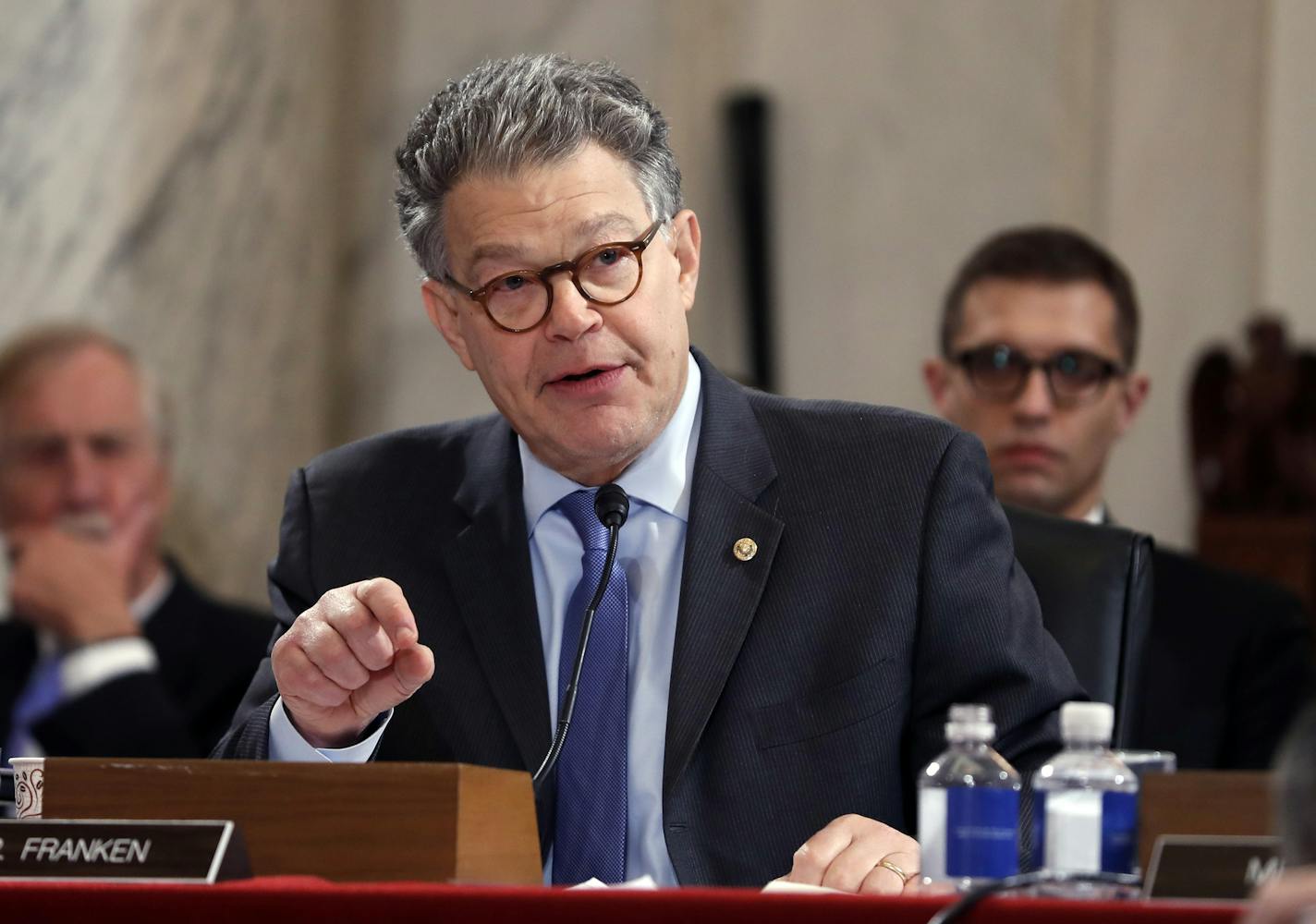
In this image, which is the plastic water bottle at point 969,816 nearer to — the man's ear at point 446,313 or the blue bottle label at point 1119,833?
the blue bottle label at point 1119,833

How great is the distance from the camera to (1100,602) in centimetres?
252

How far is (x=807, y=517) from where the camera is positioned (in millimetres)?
2352

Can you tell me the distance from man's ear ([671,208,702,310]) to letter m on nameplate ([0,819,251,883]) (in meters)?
1.11

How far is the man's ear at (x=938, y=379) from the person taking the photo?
12.3 feet

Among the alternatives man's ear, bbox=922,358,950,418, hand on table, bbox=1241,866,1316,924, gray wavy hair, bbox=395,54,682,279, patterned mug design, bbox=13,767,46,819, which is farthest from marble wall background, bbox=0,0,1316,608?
hand on table, bbox=1241,866,1316,924

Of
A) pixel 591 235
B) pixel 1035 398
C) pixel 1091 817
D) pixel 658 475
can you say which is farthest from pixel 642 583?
pixel 1035 398

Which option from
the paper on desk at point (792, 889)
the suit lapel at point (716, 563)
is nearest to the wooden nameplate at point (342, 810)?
the paper on desk at point (792, 889)

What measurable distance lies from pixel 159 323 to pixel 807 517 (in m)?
2.50

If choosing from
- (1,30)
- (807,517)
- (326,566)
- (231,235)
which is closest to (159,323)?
(231,235)

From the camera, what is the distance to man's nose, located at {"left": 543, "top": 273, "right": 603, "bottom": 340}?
229 centimetres

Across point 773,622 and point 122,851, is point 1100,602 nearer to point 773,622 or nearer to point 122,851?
point 773,622

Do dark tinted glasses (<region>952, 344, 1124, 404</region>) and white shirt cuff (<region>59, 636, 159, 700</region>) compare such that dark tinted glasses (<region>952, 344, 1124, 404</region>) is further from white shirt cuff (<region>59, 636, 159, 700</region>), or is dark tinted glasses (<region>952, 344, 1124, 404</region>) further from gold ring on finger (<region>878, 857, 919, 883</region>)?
gold ring on finger (<region>878, 857, 919, 883</region>)

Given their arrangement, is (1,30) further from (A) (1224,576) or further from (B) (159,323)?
(A) (1224,576)

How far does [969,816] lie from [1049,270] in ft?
7.71
